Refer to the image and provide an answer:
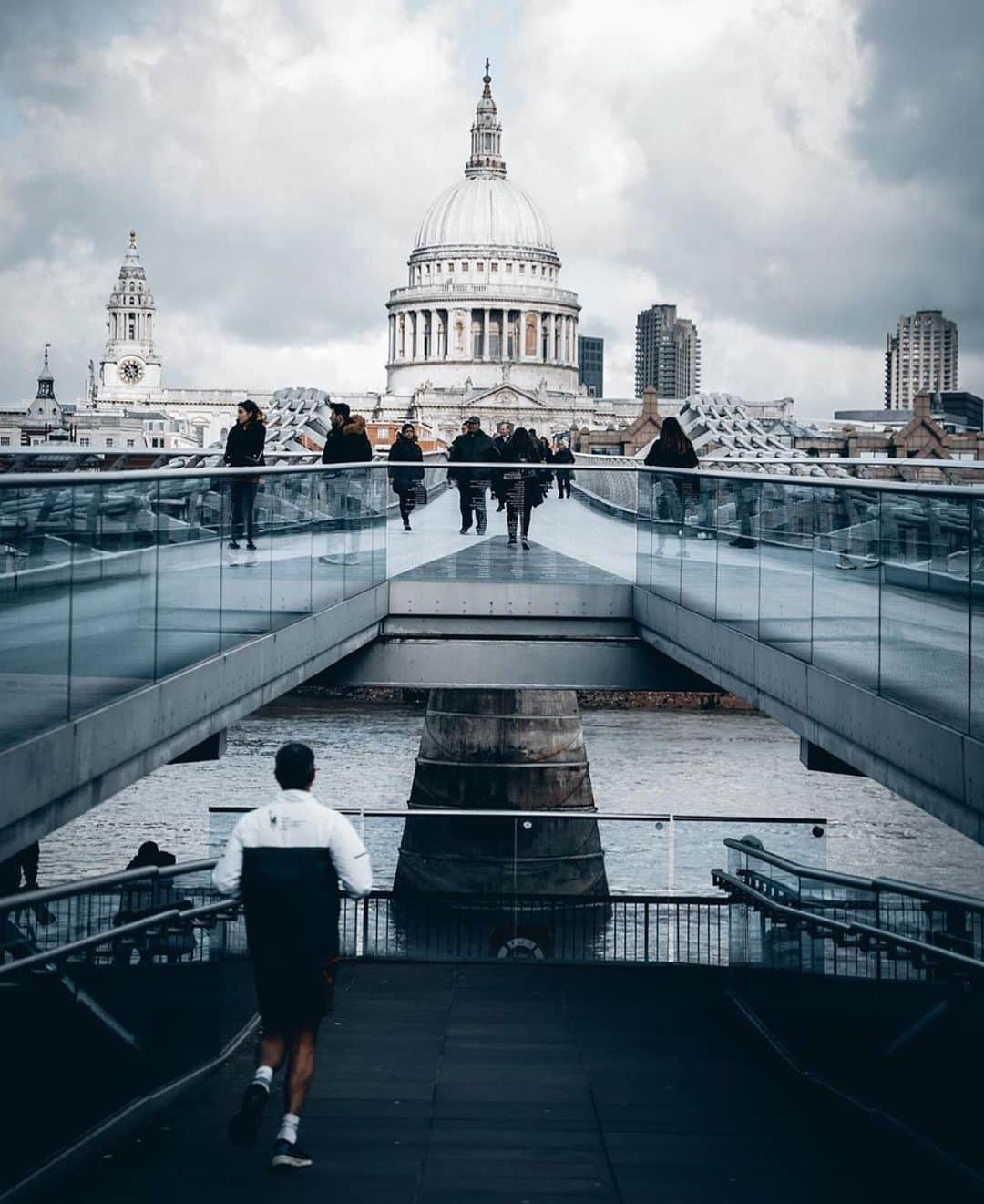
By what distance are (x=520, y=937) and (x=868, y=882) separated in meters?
6.18

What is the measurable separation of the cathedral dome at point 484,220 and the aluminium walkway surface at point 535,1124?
156 meters

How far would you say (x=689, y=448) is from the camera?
1998cm

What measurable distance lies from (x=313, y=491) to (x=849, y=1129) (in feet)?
24.5

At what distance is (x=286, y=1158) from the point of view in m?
7.17

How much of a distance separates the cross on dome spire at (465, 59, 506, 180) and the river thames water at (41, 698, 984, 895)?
116m

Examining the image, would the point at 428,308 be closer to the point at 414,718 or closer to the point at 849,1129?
the point at 414,718

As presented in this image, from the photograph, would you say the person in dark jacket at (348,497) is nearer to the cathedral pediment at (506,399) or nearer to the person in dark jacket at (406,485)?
the person in dark jacket at (406,485)

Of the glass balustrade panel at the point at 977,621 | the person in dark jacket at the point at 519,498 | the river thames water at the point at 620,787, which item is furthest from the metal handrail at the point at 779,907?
the river thames water at the point at 620,787

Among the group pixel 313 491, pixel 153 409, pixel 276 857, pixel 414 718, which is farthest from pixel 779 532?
pixel 153 409

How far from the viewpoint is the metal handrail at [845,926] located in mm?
7750

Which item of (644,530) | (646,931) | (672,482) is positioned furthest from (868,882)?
(644,530)

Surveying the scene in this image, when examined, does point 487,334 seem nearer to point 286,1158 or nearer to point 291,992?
point 291,992

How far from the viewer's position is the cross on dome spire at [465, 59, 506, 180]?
17750 centimetres

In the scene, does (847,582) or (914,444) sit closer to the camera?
(847,582)
